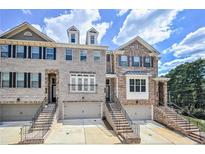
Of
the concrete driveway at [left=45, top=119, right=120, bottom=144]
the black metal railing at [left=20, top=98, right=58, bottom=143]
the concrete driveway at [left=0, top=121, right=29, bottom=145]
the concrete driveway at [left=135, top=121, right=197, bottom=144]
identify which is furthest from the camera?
the concrete driveway at [left=135, top=121, right=197, bottom=144]

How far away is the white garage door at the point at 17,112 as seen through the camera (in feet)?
37.2

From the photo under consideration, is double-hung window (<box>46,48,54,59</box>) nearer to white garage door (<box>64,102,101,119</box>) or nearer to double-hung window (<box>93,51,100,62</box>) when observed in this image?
double-hung window (<box>93,51,100,62</box>)

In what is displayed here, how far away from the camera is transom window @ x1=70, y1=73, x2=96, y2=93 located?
38.7 feet

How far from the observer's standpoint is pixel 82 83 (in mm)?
11906

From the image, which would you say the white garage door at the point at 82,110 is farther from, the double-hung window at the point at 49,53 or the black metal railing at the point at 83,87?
the double-hung window at the point at 49,53

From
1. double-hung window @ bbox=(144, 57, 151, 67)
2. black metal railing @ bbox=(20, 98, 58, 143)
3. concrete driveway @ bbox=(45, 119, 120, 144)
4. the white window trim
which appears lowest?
concrete driveway @ bbox=(45, 119, 120, 144)

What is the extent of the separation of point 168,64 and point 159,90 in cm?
175

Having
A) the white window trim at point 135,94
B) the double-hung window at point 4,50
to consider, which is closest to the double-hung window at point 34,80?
the double-hung window at point 4,50

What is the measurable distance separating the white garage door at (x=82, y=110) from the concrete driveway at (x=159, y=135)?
262 centimetres

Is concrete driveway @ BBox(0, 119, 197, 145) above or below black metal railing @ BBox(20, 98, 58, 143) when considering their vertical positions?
below

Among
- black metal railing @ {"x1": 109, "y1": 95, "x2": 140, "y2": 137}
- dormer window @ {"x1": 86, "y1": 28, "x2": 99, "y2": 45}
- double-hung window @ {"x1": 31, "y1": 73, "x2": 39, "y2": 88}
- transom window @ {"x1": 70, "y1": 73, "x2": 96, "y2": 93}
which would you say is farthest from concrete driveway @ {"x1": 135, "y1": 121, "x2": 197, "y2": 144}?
double-hung window @ {"x1": 31, "y1": 73, "x2": 39, "y2": 88}

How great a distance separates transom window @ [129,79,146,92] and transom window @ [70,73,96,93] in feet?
7.61
